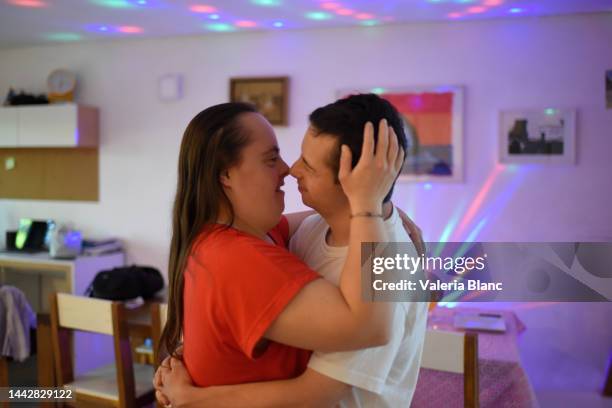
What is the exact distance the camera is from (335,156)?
92 centimetres

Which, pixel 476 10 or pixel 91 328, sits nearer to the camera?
pixel 91 328

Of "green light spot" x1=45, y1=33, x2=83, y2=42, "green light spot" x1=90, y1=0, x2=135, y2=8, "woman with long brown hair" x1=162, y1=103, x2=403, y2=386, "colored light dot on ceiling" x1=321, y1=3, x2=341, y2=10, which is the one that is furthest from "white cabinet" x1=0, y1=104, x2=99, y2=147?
"woman with long brown hair" x1=162, y1=103, x2=403, y2=386

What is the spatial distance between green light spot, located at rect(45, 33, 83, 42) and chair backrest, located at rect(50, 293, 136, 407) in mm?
2525

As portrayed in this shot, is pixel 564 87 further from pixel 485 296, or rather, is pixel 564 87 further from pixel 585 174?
pixel 485 296

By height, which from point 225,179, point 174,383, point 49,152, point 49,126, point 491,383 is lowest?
point 491,383

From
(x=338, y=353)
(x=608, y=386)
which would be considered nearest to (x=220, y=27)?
(x=608, y=386)

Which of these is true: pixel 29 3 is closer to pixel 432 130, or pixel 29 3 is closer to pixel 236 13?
pixel 236 13

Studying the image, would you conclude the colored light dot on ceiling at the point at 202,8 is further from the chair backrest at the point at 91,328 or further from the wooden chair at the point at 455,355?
the wooden chair at the point at 455,355

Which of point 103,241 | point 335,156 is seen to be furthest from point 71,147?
point 335,156

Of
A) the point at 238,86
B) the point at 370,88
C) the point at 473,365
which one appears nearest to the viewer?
the point at 473,365

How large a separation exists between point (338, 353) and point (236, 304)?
17 cm

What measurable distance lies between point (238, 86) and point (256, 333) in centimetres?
327

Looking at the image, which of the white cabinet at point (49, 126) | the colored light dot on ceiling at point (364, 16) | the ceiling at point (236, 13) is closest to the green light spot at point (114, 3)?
the ceiling at point (236, 13)

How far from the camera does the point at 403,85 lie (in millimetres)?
3588
